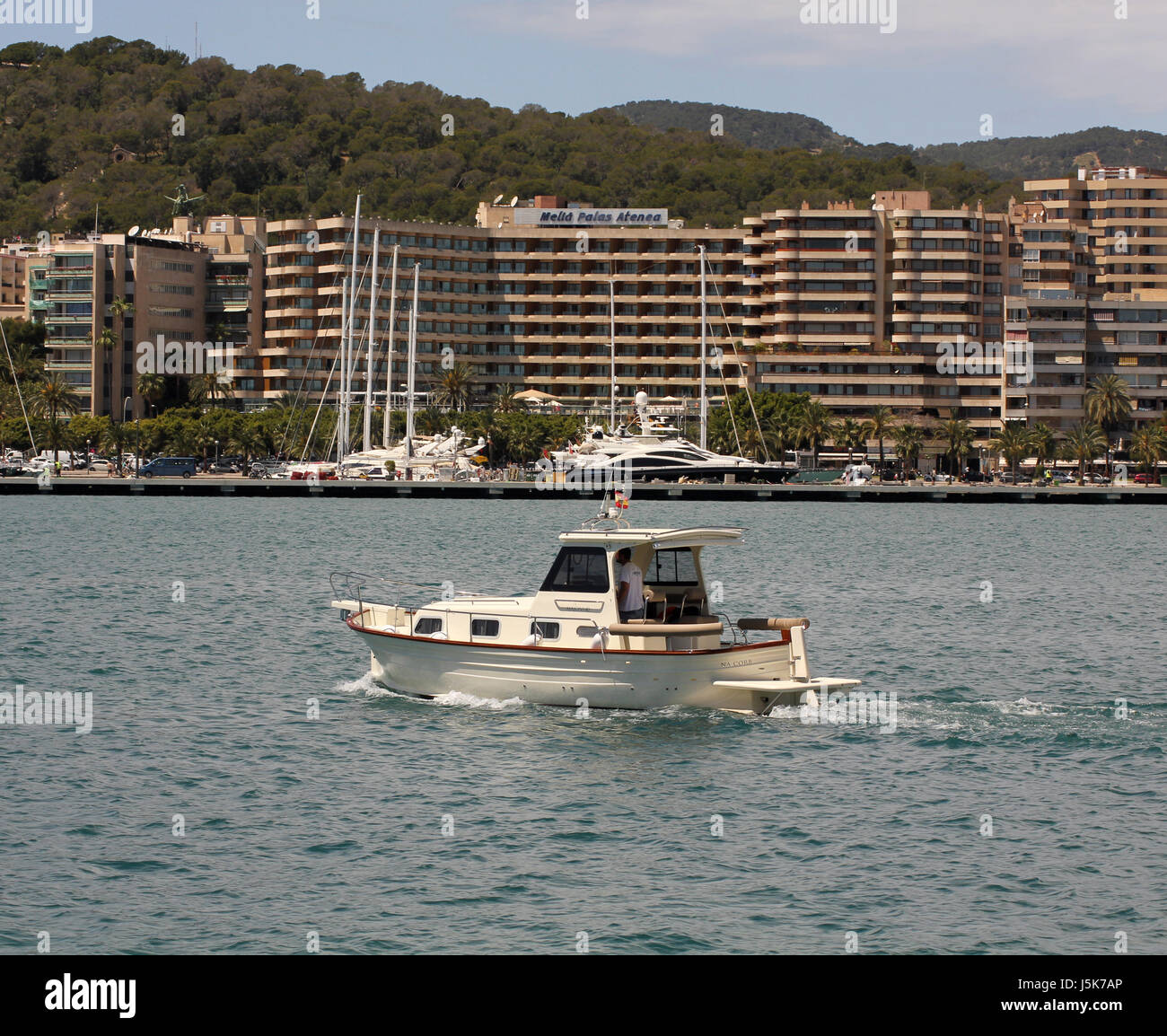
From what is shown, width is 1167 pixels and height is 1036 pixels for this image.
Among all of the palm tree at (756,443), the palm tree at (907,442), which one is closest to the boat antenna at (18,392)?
the palm tree at (756,443)

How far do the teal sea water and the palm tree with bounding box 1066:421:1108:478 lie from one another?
414 feet

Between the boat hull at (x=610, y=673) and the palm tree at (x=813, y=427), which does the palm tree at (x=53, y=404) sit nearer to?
the palm tree at (x=813, y=427)

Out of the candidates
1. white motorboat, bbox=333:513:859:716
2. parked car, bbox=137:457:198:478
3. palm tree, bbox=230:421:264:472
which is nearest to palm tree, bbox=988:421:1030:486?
palm tree, bbox=230:421:264:472

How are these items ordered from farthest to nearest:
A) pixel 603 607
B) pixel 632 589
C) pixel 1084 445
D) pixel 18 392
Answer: pixel 18 392 → pixel 1084 445 → pixel 632 589 → pixel 603 607

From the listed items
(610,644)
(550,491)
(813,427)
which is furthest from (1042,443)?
(610,644)

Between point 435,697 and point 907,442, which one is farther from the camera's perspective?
point 907,442

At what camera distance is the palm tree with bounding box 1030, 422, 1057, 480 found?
7008 inches

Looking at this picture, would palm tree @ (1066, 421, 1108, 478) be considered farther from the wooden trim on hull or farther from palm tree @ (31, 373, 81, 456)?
the wooden trim on hull

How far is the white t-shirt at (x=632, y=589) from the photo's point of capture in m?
31.3

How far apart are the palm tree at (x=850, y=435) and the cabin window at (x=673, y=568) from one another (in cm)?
15193

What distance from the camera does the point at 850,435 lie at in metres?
183

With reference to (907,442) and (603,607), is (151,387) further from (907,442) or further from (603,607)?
(603,607)

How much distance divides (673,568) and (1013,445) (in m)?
154
